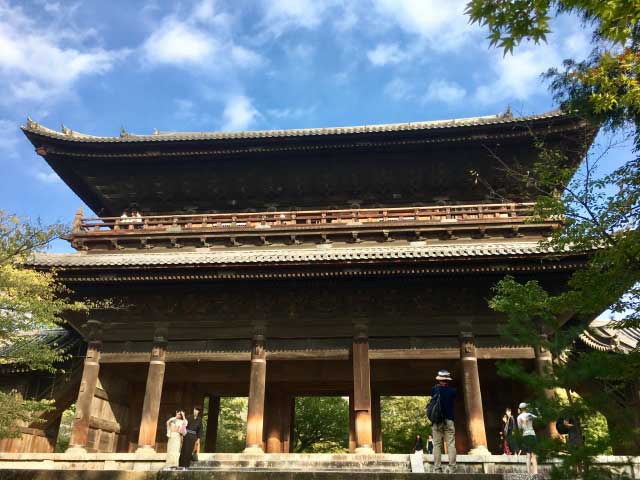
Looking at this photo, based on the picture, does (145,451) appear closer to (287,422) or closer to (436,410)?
A: (287,422)

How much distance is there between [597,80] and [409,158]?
8.93 meters

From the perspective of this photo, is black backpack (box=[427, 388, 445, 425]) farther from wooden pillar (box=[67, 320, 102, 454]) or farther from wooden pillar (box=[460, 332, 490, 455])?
wooden pillar (box=[67, 320, 102, 454])

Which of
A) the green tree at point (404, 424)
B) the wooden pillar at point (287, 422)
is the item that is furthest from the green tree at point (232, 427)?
the wooden pillar at point (287, 422)

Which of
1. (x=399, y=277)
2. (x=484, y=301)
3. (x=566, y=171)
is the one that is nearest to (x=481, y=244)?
(x=484, y=301)

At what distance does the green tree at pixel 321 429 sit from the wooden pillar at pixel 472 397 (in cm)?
1644

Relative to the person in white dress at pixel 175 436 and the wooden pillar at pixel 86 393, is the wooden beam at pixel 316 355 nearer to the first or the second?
the person in white dress at pixel 175 436

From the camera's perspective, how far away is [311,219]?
16.1 meters

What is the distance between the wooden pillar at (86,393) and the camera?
13594 mm

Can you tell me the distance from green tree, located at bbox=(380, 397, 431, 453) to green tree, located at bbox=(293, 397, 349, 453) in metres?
2.46

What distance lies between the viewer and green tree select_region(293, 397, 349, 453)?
91.5 feet

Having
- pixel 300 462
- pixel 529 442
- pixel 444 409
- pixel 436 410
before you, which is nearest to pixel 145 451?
pixel 300 462

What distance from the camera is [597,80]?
845 centimetres

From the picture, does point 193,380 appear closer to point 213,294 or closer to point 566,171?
point 213,294

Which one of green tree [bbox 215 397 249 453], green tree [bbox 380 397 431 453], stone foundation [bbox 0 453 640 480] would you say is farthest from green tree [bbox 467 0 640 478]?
green tree [bbox 215 397 249 453]
